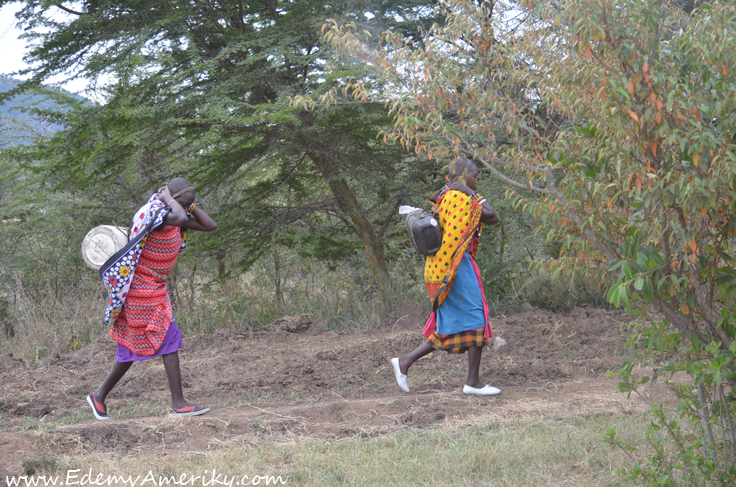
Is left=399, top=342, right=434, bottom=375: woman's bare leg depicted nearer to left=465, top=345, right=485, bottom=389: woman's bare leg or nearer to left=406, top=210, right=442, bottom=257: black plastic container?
left=465, top=345, right=485, bottom=389: woman's bare leg

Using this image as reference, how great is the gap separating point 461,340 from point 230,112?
13.3 feet

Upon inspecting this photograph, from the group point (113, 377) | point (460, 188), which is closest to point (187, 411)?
point (113, 377)

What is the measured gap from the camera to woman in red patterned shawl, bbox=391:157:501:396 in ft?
16.4

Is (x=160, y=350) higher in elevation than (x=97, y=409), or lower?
higher

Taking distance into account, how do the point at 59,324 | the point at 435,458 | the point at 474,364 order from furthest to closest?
the point at 59,324 → the point at 474,364 → the point at 435,458

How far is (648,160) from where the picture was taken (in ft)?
8.38

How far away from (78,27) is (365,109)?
3.36m

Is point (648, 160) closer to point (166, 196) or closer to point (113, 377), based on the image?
point (166, 196)

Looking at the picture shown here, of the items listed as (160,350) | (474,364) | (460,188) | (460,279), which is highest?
(460,188)

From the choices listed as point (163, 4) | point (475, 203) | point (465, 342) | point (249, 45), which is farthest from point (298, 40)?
point (465, 342)

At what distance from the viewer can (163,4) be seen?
7727 millimetres

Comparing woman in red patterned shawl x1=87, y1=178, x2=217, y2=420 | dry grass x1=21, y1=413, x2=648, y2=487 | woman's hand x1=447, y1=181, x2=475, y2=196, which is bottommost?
dry grass x1=21, y1=413, x2=648, y2=487

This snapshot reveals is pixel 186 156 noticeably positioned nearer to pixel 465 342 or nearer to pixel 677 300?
pixel 465 342

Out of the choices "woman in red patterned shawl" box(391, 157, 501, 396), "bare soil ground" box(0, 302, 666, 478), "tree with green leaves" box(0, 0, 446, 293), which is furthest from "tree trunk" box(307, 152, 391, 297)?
"woman in red patterned shawl" box(391, 157, 501, 396)
